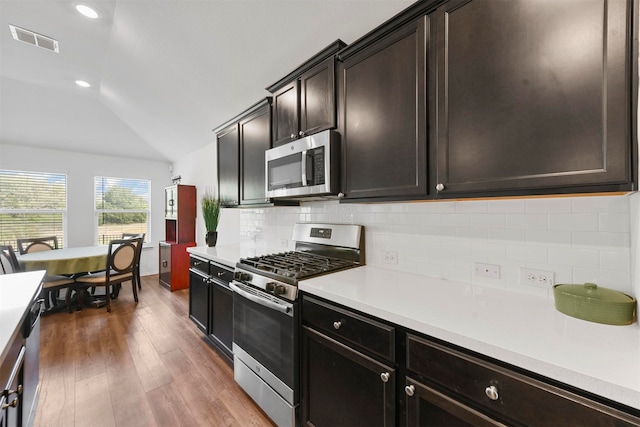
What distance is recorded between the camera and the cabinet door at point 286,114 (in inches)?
77.3

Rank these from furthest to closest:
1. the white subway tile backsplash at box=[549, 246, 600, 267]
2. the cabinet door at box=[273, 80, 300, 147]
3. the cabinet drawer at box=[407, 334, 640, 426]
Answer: the cabinet door at box=[273, 80, 300, 147], the white subway tile backsplash at box=[549, 246, 600, 267], the cabinet drawer at box=[407, 334, 640, 426]

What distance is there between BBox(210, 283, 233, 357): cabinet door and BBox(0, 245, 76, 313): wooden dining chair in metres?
2.07

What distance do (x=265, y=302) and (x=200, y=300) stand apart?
1406 mm

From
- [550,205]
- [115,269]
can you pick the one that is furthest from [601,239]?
[115,269]

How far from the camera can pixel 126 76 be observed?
3420 mm

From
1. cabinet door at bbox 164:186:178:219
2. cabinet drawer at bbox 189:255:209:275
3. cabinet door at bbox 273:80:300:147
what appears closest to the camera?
cabinet door at bbox 273:80:300:147

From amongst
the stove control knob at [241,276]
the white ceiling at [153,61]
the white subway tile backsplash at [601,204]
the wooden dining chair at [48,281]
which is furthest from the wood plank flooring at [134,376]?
the white ceiling at [153,61]

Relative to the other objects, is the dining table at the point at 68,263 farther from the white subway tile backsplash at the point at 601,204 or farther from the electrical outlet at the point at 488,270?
the white subway tile backsplash at the point at 601,204

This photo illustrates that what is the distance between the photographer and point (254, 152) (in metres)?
2.49

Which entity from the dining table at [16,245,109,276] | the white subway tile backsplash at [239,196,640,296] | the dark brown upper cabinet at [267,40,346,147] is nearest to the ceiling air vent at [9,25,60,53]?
the dining table at [16,245,109,276]

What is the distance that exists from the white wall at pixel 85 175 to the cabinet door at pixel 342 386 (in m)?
5.40

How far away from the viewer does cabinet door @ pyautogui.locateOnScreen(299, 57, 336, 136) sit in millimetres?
1722

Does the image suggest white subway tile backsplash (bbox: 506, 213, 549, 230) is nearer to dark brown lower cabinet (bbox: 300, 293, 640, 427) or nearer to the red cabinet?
dark brown lower cabinet (bbox: 300, 293, 640, 427)

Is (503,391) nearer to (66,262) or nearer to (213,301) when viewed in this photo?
(213,301)
